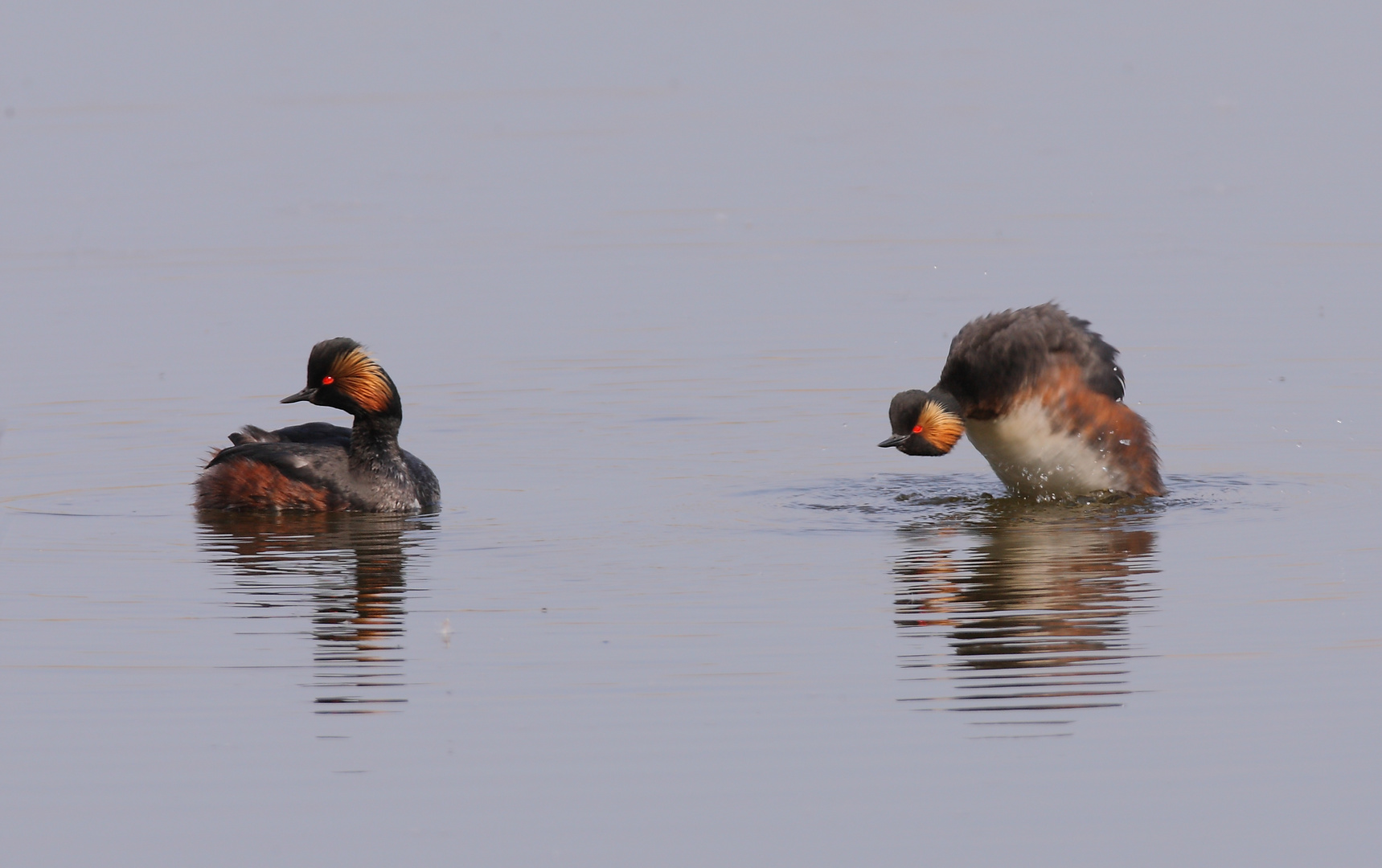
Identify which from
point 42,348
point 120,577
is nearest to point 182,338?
point 42,348

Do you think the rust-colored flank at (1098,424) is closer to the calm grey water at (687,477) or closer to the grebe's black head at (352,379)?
the calm grey water at (687,477)

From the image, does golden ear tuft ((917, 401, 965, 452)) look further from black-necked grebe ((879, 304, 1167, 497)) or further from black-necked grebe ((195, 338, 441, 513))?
black-necked grebe ((195, 338, 441, 513))

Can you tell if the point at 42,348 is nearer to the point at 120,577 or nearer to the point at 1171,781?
the point at 120,577

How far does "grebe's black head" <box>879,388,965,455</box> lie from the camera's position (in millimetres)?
14172

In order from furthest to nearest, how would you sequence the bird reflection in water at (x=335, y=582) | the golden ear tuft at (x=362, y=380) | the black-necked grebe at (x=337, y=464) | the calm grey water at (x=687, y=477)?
the golden ear tuft at (x=362, y=380) → the black-necked grebe at (x=337, y=464) → the bird reflection in water at (x=335, y=582) → the calm grey water at (x=687, y=477)

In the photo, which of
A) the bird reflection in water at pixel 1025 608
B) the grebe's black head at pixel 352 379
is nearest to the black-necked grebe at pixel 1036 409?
the bird reflection in water at pixel 1025 608

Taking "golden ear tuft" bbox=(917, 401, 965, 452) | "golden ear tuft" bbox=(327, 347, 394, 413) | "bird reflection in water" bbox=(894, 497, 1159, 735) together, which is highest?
"golden ear tuft" bbox=(327, 347, 394, 413)

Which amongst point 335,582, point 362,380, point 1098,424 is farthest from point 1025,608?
point 362,380

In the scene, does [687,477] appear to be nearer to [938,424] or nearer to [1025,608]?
[938,424]

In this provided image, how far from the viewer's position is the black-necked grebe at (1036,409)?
14164 mm

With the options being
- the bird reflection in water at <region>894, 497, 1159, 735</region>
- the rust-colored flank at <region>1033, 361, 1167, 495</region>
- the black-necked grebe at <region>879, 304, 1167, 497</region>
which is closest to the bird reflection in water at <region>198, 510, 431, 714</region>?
the bird reflection in water at <region>894, 497, 1159, 735</region>

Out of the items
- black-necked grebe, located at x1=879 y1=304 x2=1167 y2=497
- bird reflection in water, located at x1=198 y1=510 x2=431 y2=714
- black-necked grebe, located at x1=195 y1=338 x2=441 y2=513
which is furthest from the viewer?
black-necked grebe, located at x1=195 y1=338 x2=441 y2=513

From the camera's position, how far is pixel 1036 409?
1421 cm

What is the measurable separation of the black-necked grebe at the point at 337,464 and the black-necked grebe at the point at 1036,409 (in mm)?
3232
